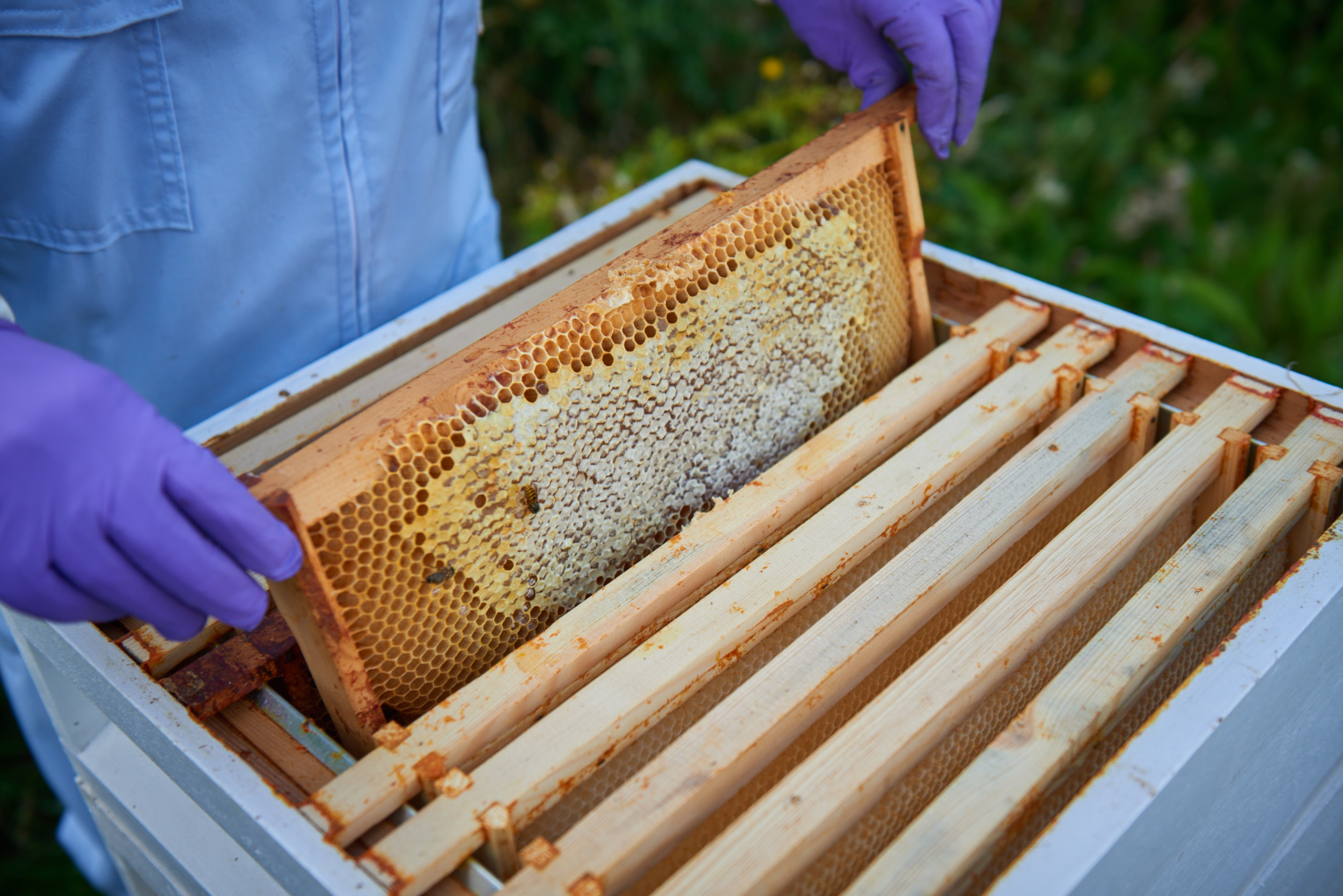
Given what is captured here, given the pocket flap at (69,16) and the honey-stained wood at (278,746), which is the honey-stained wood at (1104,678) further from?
the pocket flap at (69,16)

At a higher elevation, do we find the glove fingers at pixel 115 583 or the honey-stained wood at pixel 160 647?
the glove fingers at pixel 115 583

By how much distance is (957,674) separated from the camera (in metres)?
0.98

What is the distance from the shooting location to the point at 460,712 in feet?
3.16

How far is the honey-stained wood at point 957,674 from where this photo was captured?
2.81ft

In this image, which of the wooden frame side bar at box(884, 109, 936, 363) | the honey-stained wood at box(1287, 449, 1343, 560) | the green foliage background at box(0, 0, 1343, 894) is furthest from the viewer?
the green foliage background at box(0, 0, 1343, 894)

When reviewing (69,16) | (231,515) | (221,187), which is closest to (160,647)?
(231,515)

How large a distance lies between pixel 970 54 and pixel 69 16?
4.35ft

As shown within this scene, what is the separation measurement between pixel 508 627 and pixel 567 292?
1.29 feet

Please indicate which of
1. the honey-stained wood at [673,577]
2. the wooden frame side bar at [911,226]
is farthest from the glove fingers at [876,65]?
the honey-stained wood at [673,577]

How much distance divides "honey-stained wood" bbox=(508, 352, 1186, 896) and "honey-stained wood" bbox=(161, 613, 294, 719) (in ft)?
1.33

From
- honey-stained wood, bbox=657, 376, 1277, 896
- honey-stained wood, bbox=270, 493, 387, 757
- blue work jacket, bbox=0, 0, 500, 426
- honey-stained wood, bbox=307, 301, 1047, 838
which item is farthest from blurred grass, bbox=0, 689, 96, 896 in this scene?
honey-stained wood, bbox=657, 376, 1277, 896

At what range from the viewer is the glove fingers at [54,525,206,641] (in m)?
0.85

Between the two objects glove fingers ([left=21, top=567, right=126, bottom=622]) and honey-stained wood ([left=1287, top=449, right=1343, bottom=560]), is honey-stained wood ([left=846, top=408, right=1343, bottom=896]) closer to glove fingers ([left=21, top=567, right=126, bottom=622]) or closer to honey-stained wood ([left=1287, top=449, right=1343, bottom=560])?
honey-stained wood ([left=1287, top=449, right=1343, bottom=560])

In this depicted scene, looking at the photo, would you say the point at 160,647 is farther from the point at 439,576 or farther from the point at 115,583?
the point at 439,576
